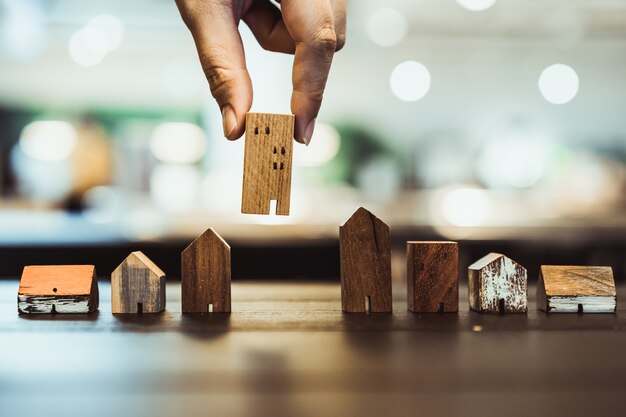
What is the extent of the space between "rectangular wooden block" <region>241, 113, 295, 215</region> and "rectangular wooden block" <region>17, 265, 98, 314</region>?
27 centimetres

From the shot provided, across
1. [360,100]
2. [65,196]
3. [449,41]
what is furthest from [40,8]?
[449,41]

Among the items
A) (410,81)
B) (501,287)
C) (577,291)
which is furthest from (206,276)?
(410,81)

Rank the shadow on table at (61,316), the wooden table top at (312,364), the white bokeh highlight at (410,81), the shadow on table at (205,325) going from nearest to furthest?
the wooden table top at (312,364), the shadow on table at (205,325), the shadow on table at (61,316), the white bokeh highlight at (410,81)

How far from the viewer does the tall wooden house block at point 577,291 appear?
1020mm

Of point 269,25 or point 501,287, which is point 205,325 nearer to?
point 501,287

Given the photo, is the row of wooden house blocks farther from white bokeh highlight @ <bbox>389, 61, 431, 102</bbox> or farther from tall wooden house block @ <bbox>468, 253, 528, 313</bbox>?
white bokeh highlight @ <bbox>389, 61, 431, 102</bbox>

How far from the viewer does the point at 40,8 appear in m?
3.05

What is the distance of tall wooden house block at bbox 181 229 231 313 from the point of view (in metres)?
1.00

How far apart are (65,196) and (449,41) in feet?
6.43

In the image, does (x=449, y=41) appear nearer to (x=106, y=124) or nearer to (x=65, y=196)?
(x=106, y=124)

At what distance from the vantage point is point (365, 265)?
1.02m

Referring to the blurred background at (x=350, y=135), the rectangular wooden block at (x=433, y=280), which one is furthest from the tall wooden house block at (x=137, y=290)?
the blurred background at (x=350, y=135)

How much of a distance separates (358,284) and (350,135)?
7.82 feet

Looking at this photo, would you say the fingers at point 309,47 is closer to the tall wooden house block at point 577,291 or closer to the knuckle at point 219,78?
the knuckle at point 219,78
